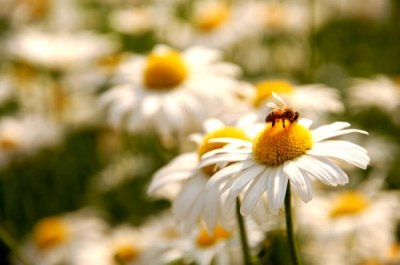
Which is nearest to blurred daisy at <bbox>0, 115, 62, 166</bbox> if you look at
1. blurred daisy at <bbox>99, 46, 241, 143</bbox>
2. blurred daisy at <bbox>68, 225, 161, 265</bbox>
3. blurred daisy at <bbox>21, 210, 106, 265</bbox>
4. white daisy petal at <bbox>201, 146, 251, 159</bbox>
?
blurred daisy at <bbox>21, 210, 106, 265</bbox>

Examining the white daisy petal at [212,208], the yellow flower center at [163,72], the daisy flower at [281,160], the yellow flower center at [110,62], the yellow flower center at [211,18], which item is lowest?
the white daisy petal at [212,208]

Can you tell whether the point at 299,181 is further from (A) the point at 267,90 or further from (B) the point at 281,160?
(A) the point at 267,90

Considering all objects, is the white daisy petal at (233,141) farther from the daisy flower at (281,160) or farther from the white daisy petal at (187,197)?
the white daisy petal at (187,197)

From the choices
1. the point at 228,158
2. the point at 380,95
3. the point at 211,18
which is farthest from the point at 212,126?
the point at 211,18

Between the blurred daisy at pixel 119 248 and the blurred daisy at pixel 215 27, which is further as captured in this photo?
the blurred daisy at pixel 215 27

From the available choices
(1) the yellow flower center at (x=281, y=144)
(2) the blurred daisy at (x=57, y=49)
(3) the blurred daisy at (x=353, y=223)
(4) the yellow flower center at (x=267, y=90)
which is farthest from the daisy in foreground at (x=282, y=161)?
(2) the blurred daisy at (x=57, y=49)

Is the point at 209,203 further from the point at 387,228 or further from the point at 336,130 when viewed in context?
the point at 387,228

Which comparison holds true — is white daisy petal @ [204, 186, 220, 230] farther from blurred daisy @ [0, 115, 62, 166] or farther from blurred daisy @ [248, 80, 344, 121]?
blurred daisy @ [0, 115, 62, 166]
